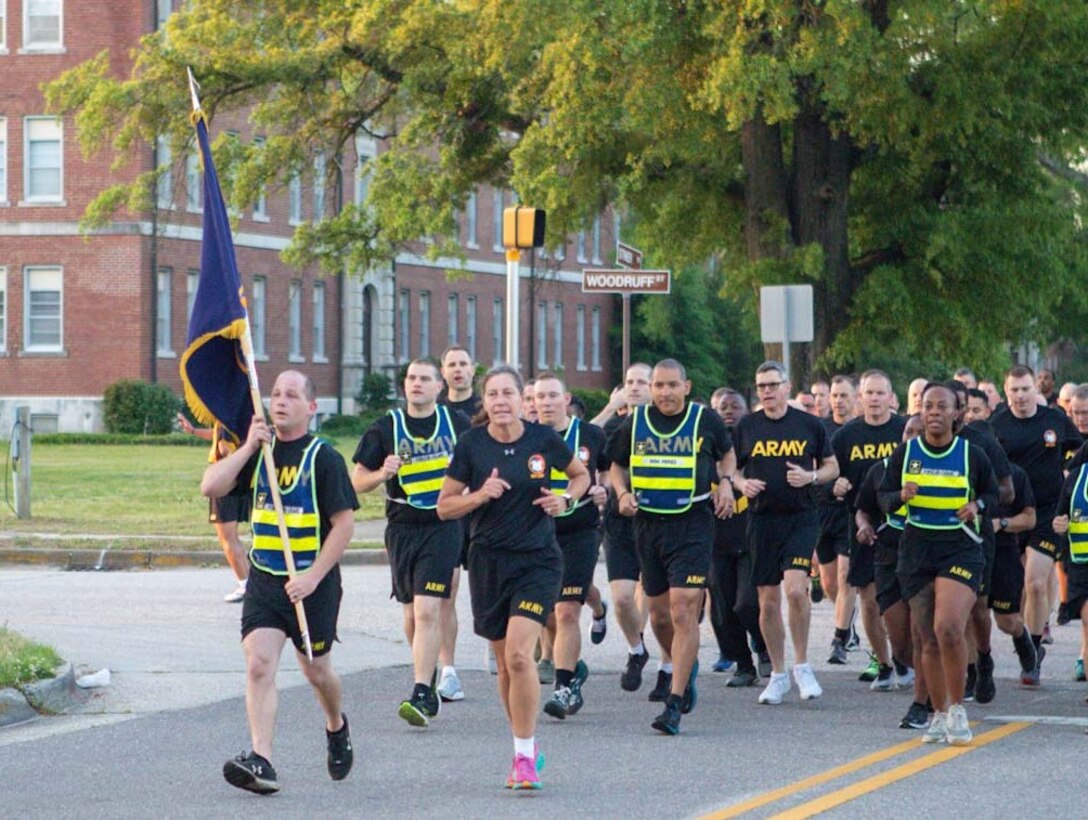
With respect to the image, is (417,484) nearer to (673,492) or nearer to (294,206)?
(673,492)

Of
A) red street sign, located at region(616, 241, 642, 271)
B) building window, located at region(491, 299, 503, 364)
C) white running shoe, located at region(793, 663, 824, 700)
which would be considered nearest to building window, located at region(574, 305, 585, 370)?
building window, located at region(491, 299, 503, 364)

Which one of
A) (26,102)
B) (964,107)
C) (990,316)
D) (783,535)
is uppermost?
(26,102)

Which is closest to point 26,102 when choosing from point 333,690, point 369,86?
point 369,86

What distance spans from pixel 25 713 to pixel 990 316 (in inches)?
816

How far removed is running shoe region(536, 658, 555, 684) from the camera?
12773 mm

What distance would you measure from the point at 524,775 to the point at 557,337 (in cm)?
6421

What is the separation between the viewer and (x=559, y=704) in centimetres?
1135

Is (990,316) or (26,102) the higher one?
(26,102)

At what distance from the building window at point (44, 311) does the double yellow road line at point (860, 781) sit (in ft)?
139

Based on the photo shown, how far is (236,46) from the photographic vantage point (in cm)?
3045

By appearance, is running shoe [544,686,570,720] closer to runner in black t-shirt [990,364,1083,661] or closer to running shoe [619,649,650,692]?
running shoe [619,649,650,692]

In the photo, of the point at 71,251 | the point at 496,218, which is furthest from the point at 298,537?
the point at 496,218

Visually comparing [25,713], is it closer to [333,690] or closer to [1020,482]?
[333,690]

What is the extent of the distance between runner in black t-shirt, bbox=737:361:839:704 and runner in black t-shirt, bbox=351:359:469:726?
6.23ft
